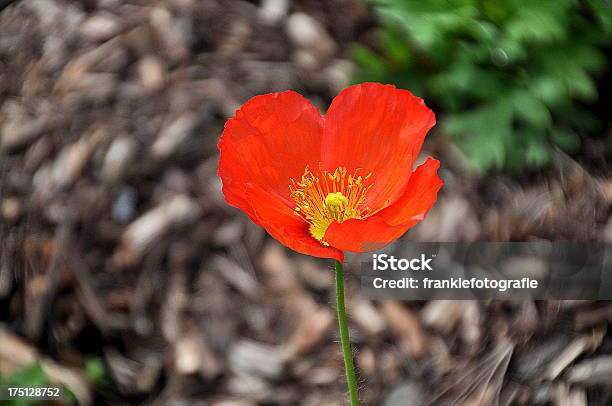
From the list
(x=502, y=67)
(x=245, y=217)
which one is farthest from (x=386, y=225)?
(x=502, y=67)

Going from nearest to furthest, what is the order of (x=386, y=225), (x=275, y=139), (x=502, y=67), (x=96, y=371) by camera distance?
(x=386, y=225), (x=275, y=139), (x=96, y=371), (x=502, y=67)

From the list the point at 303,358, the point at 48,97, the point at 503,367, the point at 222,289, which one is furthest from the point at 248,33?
the point at 503,367

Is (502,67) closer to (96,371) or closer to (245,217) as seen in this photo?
(245,217)

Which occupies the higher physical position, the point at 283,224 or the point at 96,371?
the point at 283,224

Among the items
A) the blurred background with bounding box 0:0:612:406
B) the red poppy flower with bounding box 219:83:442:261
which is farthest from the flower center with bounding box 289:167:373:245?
the blurred background with bounding box 0:0:612:406

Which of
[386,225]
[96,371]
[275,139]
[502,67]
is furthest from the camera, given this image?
[502,67]

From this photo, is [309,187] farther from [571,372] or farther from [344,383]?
[571,372]

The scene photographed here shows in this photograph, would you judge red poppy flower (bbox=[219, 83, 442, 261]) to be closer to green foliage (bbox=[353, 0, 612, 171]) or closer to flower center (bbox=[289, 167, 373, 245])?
flower center (bbox=[289, 167, 373, 245])
